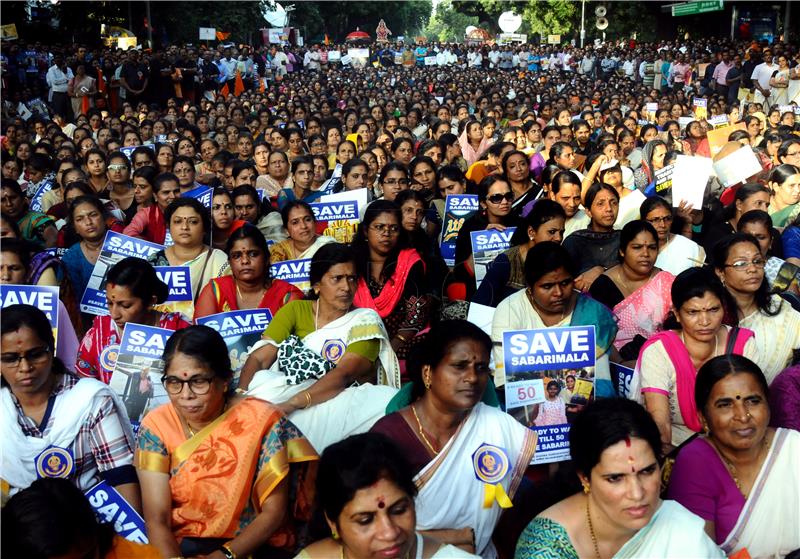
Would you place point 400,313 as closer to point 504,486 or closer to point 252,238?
point 252,238

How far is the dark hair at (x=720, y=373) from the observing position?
123 inches

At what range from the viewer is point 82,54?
70.3 feet

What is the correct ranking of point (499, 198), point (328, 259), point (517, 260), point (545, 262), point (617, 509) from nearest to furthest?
point (617, 509), point (545, 262), point (328, 259), point (517, 260), point (499, 198)

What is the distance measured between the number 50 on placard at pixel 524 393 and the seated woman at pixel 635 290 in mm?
1187

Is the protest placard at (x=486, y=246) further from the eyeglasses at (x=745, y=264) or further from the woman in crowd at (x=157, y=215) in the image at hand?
the woman in crowd at (x=157, y=215)

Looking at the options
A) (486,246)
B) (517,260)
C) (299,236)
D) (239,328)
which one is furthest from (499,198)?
(239,328)

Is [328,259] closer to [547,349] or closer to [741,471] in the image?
[547,349]

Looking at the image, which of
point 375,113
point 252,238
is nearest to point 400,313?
point 252,238

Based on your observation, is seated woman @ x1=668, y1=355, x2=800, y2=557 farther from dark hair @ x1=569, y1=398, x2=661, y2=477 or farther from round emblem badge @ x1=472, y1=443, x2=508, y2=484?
round emblem badge @ x1=472, y1=443, x2=508, y2=484

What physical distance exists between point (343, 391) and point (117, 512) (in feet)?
3.97

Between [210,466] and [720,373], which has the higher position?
[720,373]

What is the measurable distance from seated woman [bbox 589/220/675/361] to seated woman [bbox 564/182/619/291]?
0.43 m

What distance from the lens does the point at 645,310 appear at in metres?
4.74

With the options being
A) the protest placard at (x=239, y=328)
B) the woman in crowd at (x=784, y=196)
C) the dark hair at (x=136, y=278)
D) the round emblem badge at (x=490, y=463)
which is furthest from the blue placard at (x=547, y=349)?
the woman in crowd at (x=784, y=196)
